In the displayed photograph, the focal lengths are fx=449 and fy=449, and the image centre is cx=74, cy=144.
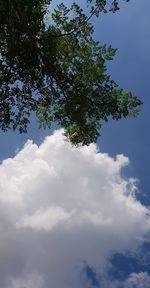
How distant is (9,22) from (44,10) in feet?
14.3

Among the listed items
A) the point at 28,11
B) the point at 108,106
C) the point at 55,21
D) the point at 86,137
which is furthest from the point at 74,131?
the point at 28,11

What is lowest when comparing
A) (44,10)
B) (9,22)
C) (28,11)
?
(9,22)

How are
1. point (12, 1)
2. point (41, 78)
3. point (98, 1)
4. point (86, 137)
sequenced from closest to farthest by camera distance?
1. point (12, 1)
2. point (98, 1)
3. point (41, 78)
4. point (86, 137)

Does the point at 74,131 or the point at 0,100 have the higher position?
the point at 74,131

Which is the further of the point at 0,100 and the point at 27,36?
the point at 0,100

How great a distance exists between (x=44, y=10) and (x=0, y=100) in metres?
6.58

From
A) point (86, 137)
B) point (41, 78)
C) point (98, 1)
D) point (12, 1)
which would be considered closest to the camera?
point (12, 1)

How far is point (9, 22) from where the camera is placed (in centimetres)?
2470

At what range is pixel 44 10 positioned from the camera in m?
28.3

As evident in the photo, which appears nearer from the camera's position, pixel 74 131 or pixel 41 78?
pixel 41 78

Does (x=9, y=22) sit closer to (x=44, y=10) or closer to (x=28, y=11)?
(x=28, y=11)

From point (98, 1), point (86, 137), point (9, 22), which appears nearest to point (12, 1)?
point (9, 22)

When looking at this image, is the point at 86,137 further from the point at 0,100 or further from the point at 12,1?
the point at 12,1

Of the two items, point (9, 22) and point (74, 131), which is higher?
point (74, 131)
